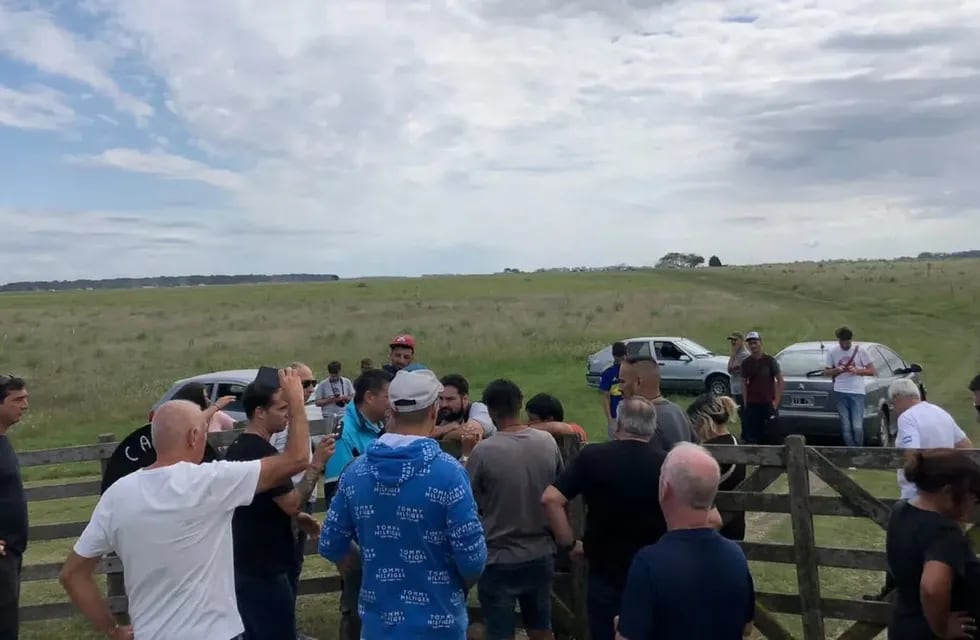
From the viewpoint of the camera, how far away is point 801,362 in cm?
1448

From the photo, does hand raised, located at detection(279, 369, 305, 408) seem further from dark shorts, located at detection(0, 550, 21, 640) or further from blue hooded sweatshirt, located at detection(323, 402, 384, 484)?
dark shorts, located at detection(0, 550, 21, 640)

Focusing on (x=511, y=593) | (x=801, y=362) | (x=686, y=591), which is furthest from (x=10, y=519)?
(x=801, y=362)

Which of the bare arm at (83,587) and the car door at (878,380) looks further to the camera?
the car door at (878,380)

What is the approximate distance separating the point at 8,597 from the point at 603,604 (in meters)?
3.06

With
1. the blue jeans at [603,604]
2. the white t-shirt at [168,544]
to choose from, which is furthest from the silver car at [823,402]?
the white t-shirt at [168,544]

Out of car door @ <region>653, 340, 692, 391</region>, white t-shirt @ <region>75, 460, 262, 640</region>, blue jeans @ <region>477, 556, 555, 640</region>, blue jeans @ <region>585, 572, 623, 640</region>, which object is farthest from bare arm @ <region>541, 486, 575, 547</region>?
car door @ <region>653, 340, 692, 391</region>

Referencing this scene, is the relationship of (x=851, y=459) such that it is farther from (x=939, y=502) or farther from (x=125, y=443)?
(x=125, y=443)

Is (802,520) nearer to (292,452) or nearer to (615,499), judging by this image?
(615,499)

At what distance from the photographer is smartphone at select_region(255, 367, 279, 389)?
429 centimetres

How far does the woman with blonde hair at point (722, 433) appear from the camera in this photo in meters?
5.48

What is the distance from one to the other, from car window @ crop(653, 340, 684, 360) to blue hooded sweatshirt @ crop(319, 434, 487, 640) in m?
17.8

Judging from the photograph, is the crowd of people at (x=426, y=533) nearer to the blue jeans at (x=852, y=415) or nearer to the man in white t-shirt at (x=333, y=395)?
the man in white t-shirt at (x=333, y=395)

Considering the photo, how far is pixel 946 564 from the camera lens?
2.94 metres

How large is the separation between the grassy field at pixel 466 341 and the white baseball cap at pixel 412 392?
152 inches
